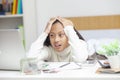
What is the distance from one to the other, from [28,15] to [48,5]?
35 centimetres

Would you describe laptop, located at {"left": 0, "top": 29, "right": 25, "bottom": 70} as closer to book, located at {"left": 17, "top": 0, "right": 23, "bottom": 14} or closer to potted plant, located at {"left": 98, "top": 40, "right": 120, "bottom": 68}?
potted plant, located at {"left": 98, "top": 40, "right": 120, "bottom": 68}

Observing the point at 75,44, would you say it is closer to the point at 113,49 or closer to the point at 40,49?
the point at 40,49

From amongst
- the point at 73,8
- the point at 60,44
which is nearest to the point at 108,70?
the point at 60,44

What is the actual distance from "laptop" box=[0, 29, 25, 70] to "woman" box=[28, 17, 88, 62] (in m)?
0.61

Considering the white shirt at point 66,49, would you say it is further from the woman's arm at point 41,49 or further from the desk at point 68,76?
the desk at point 68,76

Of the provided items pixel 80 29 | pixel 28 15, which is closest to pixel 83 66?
pixel 80 29

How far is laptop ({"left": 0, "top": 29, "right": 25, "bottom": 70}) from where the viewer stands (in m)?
1.55

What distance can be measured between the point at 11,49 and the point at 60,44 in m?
0.74

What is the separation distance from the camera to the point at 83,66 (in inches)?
64.2

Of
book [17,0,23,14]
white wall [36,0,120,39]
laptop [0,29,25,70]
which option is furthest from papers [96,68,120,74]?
book [17,0,23,14]

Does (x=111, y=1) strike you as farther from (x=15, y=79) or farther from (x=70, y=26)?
(x=15, y=79)

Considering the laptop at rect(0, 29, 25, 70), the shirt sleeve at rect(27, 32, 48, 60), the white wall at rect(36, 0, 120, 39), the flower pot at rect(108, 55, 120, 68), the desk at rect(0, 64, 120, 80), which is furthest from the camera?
the white wall at rect(36, 0, 120, 39)

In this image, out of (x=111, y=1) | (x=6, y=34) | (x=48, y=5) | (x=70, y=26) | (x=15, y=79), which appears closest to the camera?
(x=15, y=79)

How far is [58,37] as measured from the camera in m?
2.27
